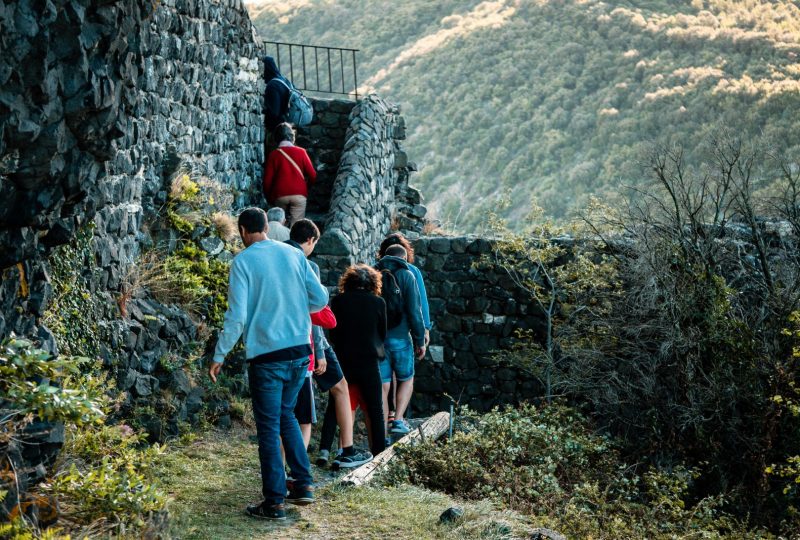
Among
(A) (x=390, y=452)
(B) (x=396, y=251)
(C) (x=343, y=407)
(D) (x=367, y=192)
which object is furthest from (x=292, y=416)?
(D) (x=367, y=192)

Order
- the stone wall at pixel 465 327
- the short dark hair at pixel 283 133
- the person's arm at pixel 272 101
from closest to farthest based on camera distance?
the short dark hair at pixel 283 133 → the person's arm at pixel 272 101 → the stone wall at pixel 465 327

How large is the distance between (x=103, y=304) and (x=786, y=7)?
39013 millimetres

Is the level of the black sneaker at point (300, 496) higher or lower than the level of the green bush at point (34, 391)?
lower

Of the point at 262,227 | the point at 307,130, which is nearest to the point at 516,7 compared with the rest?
the point at 307,130

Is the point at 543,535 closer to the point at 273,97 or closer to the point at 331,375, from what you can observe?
the point at 331,375

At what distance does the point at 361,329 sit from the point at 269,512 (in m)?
2.05

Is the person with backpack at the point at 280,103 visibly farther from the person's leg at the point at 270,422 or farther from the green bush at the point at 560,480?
the person's leg at the point at 270,422

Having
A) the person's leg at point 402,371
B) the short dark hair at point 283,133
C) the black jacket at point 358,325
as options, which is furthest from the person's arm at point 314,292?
the short dark hair at point 283,133

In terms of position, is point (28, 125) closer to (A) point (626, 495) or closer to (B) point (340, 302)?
(B) point (340, 302)

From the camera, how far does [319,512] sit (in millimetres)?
6320

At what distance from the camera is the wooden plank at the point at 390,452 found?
22.8 ft

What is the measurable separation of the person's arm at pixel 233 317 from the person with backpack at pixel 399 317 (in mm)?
2816

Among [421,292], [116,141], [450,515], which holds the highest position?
[116,141]

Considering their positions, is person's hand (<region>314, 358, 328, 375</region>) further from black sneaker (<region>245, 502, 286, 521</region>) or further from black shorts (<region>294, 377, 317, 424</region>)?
black sneaker (<region>245, 502, 286, 521</region>)
